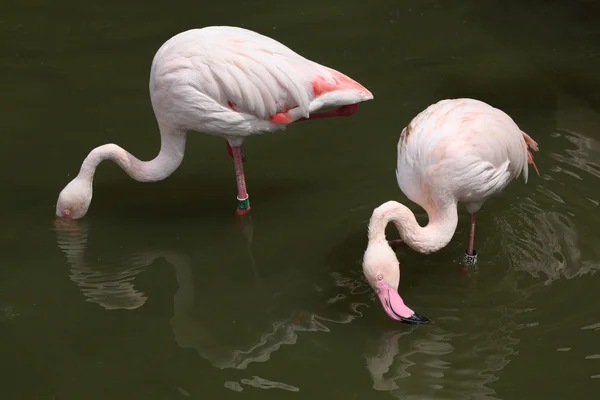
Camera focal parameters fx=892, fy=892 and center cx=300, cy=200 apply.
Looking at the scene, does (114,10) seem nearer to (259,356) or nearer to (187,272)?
(187,272)

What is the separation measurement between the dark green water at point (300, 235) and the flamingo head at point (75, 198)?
13 centimetres

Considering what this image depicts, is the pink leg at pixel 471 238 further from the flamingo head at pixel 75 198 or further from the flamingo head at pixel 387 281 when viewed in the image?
the flamingo head at pixel 75 198

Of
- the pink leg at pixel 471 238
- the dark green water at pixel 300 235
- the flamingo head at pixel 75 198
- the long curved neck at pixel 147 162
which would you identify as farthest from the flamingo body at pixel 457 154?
the flamingo head at pixel 75 198

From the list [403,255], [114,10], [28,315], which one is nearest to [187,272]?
[28,315]

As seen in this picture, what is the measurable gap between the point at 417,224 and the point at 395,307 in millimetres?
593

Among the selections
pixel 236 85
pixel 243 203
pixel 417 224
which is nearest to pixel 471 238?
pixel 417 224

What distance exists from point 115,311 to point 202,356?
67cm

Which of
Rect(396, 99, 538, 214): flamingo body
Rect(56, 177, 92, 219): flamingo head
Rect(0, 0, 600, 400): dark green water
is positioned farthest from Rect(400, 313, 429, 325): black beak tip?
Rect(56, 177, 92, 219): flamingo head

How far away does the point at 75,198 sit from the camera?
566cm

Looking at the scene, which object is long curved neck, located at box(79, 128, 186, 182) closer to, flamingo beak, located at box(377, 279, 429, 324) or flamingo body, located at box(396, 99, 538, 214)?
flamingo body, located at box(396, 99, 538, 214)

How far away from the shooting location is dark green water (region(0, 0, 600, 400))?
4.50 m

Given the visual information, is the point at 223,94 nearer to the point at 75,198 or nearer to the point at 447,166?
the point at 75,198

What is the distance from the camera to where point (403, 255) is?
541 cm

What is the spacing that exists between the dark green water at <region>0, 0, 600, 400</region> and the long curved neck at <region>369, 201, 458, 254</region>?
30 centimetres
